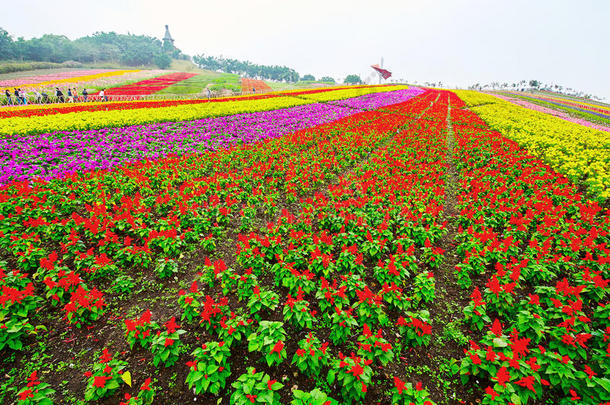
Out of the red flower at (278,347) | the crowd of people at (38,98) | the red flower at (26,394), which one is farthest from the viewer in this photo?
the crowd of people at (38,98)

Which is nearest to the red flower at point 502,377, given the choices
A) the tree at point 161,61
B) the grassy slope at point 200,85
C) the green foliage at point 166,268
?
the green foliage at point 166,268

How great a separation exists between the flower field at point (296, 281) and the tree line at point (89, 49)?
116 m

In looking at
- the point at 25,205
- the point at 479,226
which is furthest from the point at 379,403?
the point at 25,205

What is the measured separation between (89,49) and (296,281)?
16230 cm

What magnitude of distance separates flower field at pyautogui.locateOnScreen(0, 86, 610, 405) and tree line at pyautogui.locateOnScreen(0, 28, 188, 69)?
115912 mm

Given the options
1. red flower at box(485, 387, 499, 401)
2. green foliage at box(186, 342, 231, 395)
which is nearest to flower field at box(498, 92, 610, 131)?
red flower at box(485, 387, 499, 401)

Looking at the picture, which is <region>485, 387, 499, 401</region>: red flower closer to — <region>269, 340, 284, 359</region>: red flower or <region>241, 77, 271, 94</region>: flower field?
<region>269, 340, 284, 359</region>: red flower

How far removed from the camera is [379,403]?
3.88m

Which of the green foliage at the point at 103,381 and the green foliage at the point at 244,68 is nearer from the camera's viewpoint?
the green foliage at the point at 103,381

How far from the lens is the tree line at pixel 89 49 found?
82.2 metres

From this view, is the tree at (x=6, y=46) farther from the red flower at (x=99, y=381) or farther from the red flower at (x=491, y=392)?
the red flower at (x=491, y=392)

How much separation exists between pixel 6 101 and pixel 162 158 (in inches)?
1320

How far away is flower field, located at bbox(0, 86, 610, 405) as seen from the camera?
3860 mm

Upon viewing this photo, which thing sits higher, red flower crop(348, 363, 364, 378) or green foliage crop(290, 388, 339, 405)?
red flower crop(348, 363, 364, 378)
